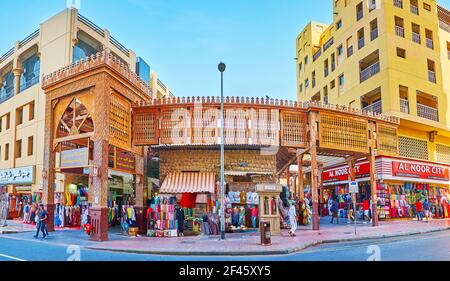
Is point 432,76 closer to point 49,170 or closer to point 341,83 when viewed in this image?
point 341,83

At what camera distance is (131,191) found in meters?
27.1

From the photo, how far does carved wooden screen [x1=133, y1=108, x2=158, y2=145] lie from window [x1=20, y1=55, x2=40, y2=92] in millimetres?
16086

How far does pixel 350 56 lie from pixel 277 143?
630 inches

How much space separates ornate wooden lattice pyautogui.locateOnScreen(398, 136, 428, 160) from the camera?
26.3 metres

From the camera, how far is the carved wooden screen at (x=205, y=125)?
1773 centimetres

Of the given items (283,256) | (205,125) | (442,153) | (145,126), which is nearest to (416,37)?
(442,153)

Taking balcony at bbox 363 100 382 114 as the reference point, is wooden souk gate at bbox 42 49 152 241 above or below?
below

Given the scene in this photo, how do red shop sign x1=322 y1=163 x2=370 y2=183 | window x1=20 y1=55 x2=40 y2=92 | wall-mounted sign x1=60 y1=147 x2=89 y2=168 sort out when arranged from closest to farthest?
wall-mounted sign x1=60 y1=147 x2=89 y2=168 < red shop sign x1=322 y1=163 x2=370 y2=183 < window x1=20 y1=55 x2=40 y2=92

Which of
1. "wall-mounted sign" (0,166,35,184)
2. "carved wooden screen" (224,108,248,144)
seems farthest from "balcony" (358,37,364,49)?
"wall-mounted sign" (0,166,35,184)

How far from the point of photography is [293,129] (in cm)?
1859

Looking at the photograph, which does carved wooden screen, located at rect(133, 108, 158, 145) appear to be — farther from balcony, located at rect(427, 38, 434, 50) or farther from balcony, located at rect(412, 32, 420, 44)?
balcony, located at rect(427, 38, 434, 50)

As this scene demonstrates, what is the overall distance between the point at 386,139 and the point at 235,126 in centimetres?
947

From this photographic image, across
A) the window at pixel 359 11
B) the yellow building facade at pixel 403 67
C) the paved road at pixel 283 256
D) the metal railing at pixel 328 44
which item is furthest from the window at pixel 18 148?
the window at pixel 359 11

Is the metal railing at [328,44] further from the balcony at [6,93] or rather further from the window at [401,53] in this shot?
the balcony at [6,93]
